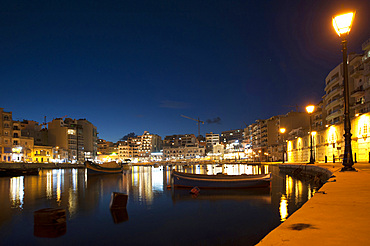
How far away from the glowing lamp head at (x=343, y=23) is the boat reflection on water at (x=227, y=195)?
11969 mm

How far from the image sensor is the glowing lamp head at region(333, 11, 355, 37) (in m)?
15.4

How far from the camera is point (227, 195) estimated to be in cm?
2470

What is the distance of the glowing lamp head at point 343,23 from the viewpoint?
15.4m

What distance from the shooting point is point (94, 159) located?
162250mm

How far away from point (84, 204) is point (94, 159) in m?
148

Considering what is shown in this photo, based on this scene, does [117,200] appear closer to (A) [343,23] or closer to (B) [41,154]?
(A) [343,23]

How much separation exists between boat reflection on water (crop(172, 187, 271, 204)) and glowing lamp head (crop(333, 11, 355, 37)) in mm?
11969

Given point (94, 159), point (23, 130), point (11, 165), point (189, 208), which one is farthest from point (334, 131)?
point (94, 159)

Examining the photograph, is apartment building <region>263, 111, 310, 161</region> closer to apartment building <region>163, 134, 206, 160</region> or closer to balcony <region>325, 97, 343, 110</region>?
balcony <region>325, 97, 343, 110</region>

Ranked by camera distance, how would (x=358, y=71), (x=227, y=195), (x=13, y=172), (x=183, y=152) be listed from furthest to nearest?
(x=183, y=152) → (x=13, y=172) → (x=358, y=71) → (x=227, y=195)

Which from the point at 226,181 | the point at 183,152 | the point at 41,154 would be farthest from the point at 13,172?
the point at 183,152

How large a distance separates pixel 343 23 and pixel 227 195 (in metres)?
15.5

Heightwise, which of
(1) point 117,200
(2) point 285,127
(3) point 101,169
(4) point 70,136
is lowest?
(3) point 101,169

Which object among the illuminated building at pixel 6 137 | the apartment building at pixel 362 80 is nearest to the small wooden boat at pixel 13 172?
the illuminated building at pixel 6 137
